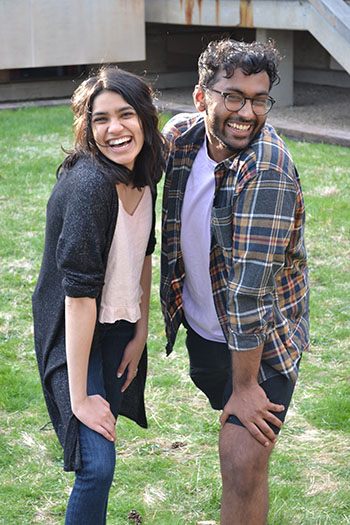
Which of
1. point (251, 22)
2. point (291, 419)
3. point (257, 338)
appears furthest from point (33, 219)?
point (251, 22)

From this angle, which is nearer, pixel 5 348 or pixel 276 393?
pixel 276 393

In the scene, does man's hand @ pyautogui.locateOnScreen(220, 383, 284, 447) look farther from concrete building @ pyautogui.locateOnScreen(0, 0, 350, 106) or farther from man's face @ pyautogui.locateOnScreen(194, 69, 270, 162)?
concrete building @ pyautogui.locateOnScreen(0, 0, 350, 106)

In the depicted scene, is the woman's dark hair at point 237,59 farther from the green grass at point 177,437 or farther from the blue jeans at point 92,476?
the green grass at point 177,437

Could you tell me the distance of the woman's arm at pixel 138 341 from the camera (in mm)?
2918

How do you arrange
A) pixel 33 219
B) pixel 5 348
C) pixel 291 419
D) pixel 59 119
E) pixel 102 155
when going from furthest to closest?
pixel 59 119
pixel 33 219
pixel 5 348
pixel 291 419
pixel 102 155

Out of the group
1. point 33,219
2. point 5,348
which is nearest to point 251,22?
point 33,219

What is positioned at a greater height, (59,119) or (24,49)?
(24,49)

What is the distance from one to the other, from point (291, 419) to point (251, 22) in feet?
30.8

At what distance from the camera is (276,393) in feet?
9.25

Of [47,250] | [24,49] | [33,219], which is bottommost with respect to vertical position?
[33,219]

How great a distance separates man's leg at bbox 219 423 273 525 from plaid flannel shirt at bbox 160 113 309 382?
247mm

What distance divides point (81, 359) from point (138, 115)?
2.78 feet

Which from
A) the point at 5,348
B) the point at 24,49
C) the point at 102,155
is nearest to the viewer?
the point at 102,155

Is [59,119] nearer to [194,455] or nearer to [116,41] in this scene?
[116,41]
